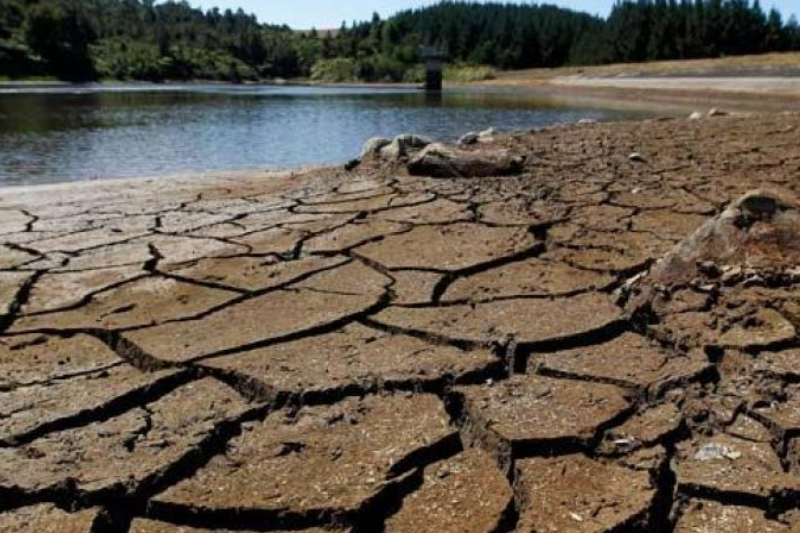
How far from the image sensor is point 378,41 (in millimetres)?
104188

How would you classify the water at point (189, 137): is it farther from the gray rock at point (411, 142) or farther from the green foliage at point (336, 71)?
the green foliage at point (336, 71)

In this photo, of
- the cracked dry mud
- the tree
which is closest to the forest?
the tree

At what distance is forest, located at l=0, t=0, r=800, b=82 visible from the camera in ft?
215

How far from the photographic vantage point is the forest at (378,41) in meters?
65.5

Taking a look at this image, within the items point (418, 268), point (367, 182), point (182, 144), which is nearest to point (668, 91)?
point (182, 144)

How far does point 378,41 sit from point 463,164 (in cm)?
10239

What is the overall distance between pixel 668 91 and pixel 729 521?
33529 mm

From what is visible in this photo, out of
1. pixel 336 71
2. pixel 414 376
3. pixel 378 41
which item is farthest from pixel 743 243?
pixel 378 41

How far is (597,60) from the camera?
69312mm

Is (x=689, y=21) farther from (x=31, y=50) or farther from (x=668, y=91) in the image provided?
(x=31, y=50)

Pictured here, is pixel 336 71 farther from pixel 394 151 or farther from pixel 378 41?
pixel 394 151

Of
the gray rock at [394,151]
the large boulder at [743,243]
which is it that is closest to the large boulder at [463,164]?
the gray rock at [394,151]

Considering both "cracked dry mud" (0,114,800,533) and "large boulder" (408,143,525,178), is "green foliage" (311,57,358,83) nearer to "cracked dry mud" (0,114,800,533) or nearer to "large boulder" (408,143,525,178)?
"large boulder" (408,143,525,178)

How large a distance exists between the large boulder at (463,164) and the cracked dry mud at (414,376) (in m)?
1.35
